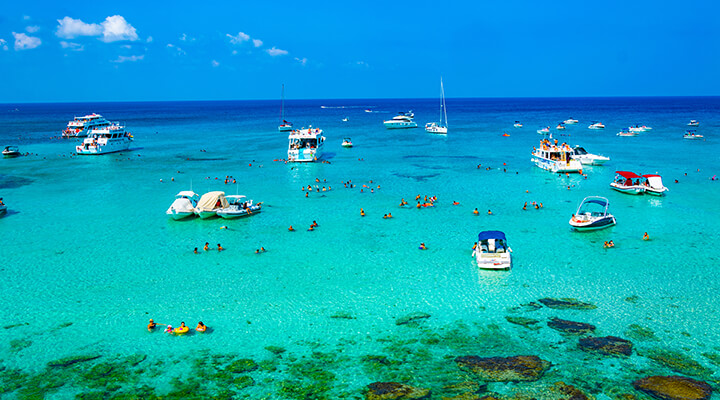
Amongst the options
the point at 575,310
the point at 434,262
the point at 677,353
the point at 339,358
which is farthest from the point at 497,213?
the point at 339,358

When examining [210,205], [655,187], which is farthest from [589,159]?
[210,205]

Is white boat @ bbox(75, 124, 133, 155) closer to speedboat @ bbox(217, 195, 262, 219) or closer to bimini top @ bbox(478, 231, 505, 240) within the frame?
speedboat @ bbox(217, 195, 262, 219)

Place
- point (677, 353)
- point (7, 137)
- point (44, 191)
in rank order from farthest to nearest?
point (7, 137)
point (44, 191)
point (677, 353)

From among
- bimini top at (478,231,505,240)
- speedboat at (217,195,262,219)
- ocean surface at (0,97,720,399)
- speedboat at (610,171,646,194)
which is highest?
speedboat at (610,171,646,194)

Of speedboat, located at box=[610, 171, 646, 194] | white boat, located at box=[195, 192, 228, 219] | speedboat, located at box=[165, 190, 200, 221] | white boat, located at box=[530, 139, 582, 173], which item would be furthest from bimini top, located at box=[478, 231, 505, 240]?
white boat, located at box=[530, 139, 582, 173]

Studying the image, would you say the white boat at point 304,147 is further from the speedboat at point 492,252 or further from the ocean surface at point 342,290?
the speedboat at point 492,252

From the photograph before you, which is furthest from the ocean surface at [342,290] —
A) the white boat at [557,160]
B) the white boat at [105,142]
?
the white boat at [105,142]

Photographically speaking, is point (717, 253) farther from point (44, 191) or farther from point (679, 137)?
point (679, 137)
